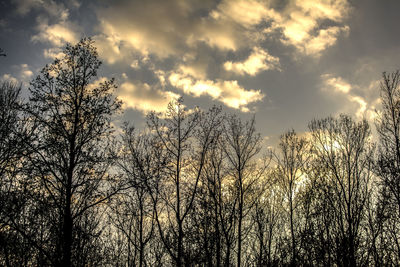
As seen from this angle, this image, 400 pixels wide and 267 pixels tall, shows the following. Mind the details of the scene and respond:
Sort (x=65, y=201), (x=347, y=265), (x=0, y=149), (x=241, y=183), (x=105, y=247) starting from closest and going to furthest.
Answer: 1. (x=65, y=201)
2. (x=0, y=149)
3. (x=347, y=265)
4. (x=241, y=183)
5. (x=105, y=247)

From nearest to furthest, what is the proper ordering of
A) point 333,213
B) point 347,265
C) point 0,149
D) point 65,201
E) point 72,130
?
point 65,201 < point 72,130 < point 0,149 < point 347,265 < point 333,213

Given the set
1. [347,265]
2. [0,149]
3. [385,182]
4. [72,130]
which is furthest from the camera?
[385,182]

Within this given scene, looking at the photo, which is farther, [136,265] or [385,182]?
[136,265]

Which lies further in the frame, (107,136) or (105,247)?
(105,247)

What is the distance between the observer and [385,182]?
1605cm

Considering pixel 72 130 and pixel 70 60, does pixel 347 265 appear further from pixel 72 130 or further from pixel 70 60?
pixel 70 60

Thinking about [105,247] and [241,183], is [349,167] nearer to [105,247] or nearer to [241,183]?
[241,183]

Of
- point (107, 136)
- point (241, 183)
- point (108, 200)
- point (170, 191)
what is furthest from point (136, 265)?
point (107, 136)

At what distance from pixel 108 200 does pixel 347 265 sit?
12.6 meters

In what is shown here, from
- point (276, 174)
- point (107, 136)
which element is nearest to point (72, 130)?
point (107, 136)

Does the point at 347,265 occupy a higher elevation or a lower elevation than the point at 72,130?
lower

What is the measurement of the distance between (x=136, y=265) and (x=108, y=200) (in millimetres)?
17900

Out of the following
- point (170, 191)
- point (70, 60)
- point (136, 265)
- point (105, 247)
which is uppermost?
point (70, 60)

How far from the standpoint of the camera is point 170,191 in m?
18.0
